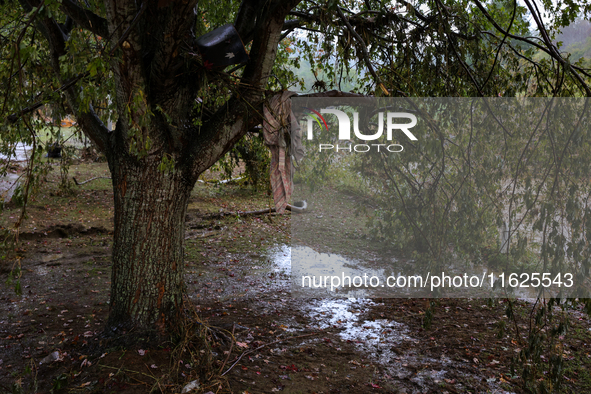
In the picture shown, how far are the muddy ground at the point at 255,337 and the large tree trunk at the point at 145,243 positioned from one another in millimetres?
277

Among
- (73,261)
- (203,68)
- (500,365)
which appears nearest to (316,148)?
(203,68)

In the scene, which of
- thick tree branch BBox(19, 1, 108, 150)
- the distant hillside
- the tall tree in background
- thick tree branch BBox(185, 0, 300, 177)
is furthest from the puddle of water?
the distant hillside

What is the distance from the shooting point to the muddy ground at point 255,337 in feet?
11.1

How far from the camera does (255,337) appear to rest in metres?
4.27

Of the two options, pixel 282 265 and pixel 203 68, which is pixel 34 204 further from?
pixel 203 68

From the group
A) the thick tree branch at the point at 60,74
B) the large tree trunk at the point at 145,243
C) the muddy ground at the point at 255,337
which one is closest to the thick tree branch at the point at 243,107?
the large tree trunk at the point at 145,243

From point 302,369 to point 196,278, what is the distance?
2761mm

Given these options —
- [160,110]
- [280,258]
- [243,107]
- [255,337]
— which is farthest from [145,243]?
[280,258]

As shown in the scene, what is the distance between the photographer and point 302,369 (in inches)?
149

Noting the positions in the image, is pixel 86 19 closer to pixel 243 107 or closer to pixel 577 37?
pixel 243 107

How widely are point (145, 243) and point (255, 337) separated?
4.93 ft

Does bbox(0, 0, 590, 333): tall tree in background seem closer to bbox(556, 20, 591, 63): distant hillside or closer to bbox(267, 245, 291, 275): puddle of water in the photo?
bbox(267, 245, 291, 275): puddle of water

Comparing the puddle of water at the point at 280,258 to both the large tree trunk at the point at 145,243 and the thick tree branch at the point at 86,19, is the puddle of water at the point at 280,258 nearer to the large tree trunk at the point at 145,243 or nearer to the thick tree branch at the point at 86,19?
the large tree trunk at the point at 145,243

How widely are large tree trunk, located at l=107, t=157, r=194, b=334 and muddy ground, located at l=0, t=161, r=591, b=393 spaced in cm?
28
